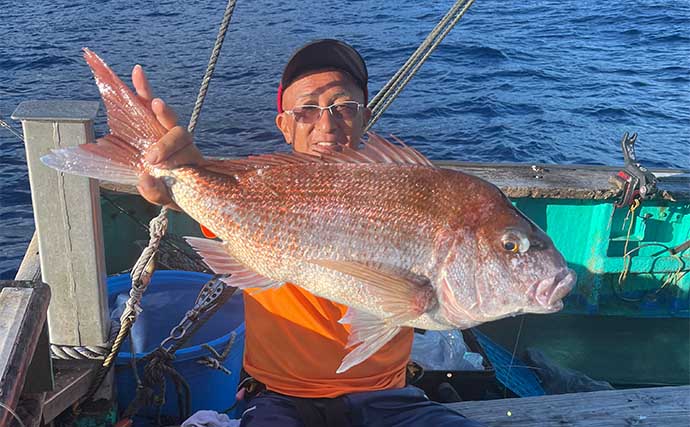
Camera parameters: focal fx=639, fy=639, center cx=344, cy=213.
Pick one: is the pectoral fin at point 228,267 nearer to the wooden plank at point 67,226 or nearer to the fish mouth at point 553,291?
the fish mouth at point 553,291

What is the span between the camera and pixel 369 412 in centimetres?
241

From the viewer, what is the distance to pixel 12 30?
676 inches

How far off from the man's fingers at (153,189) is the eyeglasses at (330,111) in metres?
0.66

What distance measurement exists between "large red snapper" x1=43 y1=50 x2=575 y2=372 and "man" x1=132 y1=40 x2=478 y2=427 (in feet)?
1.62

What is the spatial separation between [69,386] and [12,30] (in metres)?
17.4

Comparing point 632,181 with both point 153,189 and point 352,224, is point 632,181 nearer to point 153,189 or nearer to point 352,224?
point 352,224

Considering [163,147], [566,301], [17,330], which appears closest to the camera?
[163,147]

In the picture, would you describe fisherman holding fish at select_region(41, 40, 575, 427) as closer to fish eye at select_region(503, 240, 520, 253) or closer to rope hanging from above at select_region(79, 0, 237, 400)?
fish eye at select_region(503, 240, 520, 253)

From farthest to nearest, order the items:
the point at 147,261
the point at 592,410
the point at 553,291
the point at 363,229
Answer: the point at 592,410 → the point at 147,261 → the point at 363,229 → the point at 553,291

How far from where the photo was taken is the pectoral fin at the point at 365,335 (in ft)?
5.90

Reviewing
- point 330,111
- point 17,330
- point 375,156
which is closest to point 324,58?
point 330,111

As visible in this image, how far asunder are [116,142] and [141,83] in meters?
0.20

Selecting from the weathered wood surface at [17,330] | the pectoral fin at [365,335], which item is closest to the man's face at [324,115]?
the pectoral fin at [365,335]

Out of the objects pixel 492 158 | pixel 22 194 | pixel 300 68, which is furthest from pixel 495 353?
pixel 22 194
